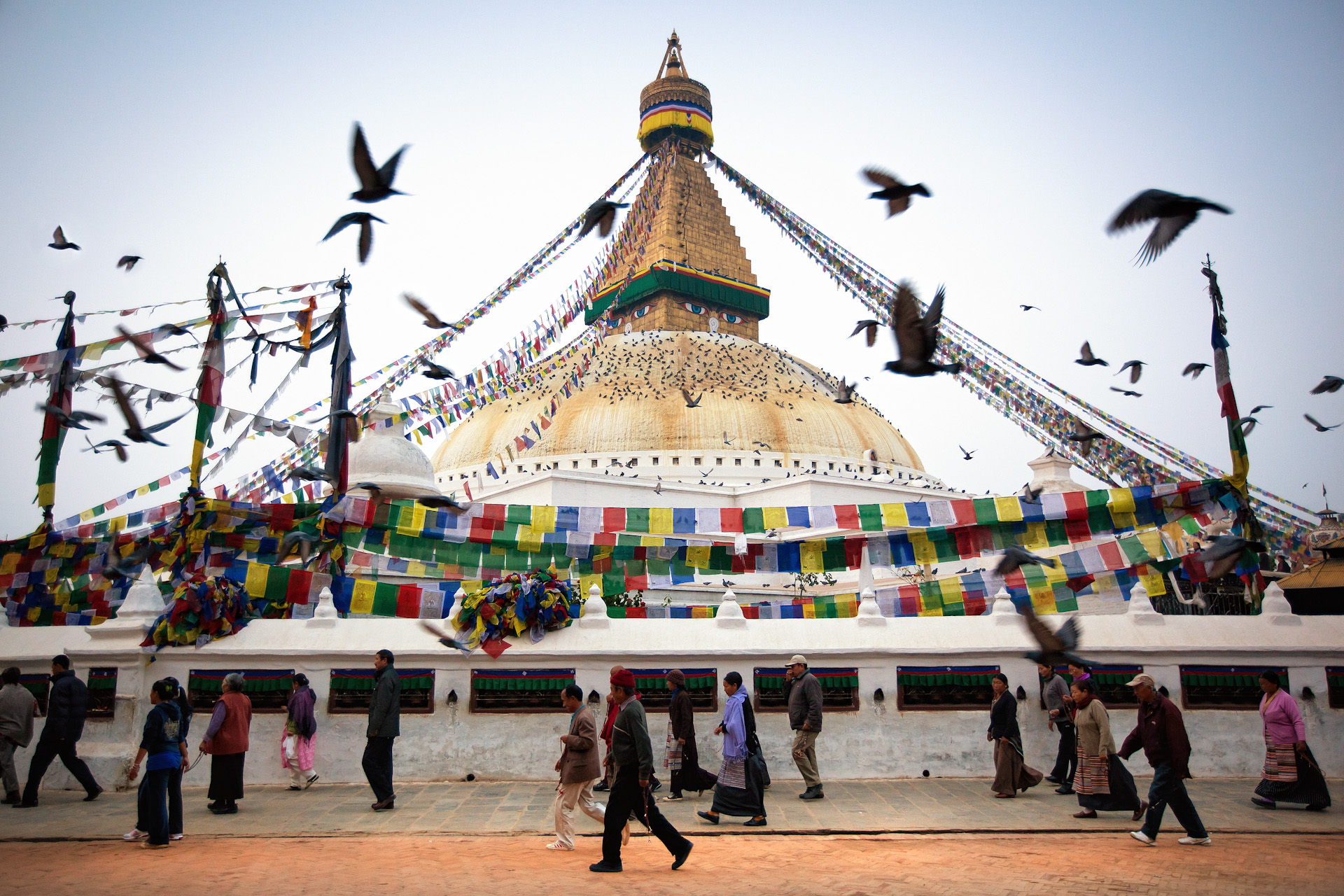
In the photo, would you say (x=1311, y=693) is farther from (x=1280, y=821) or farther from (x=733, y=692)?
(x=733, y=692)

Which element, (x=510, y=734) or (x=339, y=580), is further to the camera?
(x=339, y=580)

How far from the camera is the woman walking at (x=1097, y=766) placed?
685 centimetres

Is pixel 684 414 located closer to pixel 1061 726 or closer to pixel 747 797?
pixel 1061 726

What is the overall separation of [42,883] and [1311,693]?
33.6 ft

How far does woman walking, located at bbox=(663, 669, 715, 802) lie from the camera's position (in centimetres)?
763

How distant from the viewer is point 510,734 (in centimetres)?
861

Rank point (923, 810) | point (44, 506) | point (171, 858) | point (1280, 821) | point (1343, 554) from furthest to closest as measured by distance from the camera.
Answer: point (1343, 554) < point (44, 506) < point (923, 810) < point (1280, 821) < point (171, 858)

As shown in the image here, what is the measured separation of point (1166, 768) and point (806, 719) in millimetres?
2591

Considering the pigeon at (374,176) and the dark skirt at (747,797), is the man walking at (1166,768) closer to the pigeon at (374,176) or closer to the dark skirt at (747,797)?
the dark skirt at (747,797)

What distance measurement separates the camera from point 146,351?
10484 millimetres

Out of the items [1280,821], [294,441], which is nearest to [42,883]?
[294,441]

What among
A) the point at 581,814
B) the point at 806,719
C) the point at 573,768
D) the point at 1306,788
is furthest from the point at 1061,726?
the point at 573,768

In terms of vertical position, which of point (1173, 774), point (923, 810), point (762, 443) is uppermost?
point (762, 443)

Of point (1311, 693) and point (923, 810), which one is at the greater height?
point (1311, 693)
